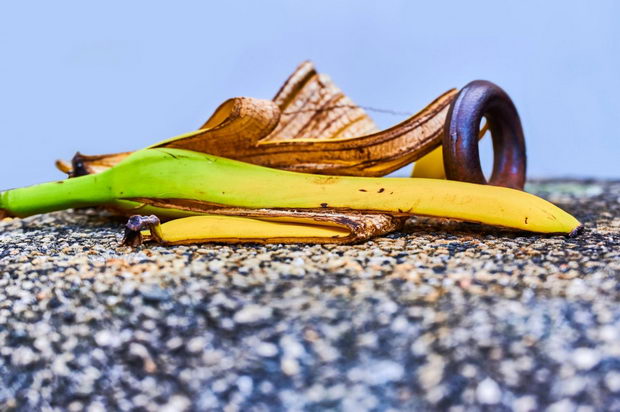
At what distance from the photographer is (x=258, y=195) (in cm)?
129

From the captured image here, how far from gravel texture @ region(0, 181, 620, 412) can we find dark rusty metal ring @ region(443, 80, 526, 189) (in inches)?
11.1

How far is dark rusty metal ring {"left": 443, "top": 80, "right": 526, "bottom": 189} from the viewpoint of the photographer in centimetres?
131

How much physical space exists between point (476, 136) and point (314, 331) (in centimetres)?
68

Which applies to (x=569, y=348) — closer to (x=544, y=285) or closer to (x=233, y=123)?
(x=544, y=285)

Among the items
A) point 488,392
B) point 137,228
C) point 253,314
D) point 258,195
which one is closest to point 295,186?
point 258,195

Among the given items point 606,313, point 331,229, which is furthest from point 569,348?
point 331,229

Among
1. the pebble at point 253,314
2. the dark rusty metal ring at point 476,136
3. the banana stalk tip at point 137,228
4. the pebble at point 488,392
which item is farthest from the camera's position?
the dark rusty metal ring at point 476,136

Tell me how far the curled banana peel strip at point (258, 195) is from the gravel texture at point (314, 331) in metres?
0.14

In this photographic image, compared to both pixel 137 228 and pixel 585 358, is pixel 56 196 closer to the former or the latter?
pixel 137 228

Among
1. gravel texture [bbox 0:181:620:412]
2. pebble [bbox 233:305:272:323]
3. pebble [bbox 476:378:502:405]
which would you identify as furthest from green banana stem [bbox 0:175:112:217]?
pebble [bbox 476:378:502:405]

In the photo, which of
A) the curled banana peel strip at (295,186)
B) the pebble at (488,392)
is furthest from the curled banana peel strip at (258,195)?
the pebble at (488,392)

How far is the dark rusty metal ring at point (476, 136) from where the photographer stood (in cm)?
131

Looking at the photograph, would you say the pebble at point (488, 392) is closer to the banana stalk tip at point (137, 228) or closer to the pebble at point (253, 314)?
the pebble at point (253, 314)

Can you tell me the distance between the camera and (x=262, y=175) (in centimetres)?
133
